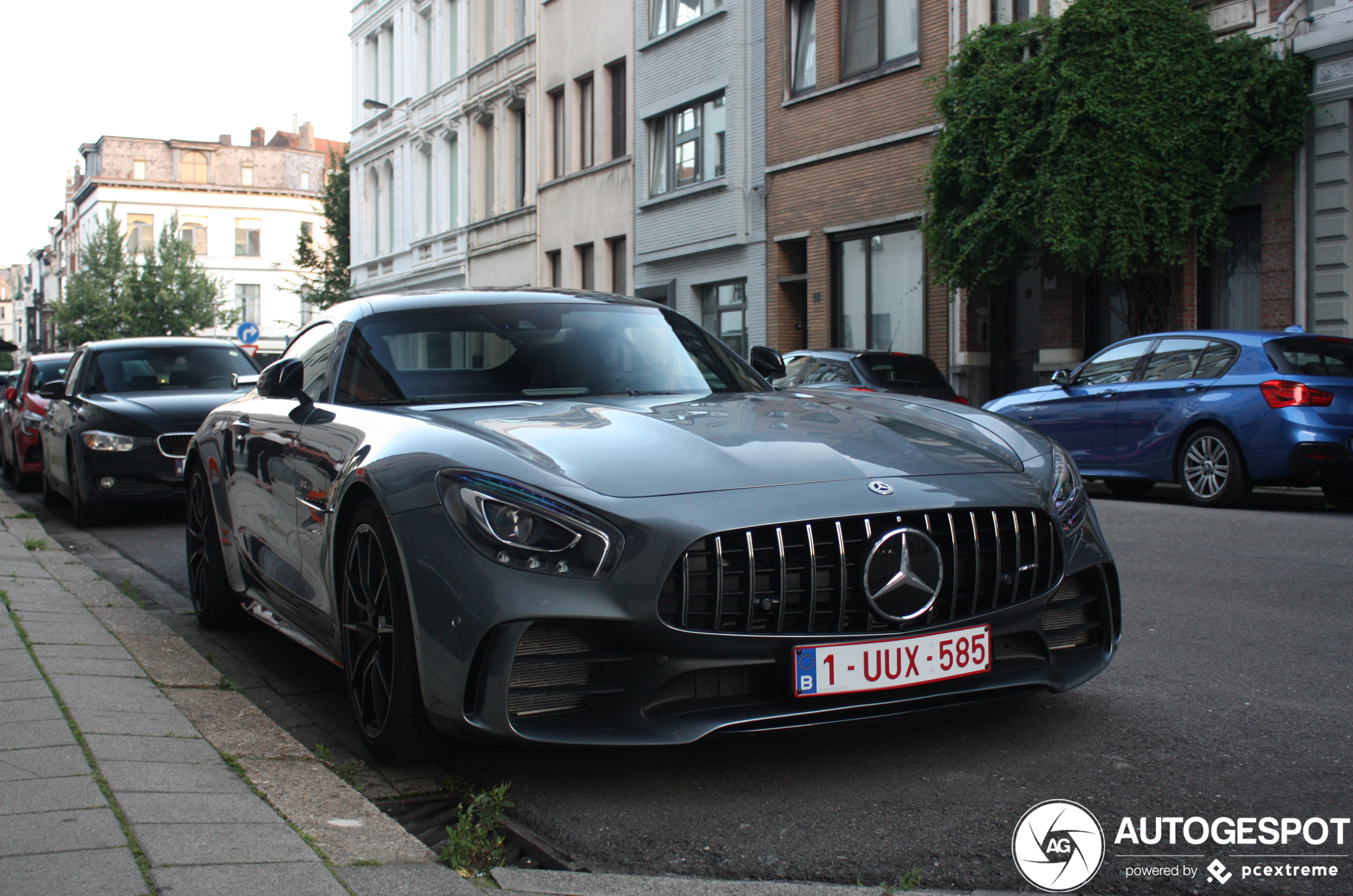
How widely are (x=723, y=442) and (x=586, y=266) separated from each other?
28437 mm

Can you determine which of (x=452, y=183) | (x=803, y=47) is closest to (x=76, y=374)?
(x=803, y=47)

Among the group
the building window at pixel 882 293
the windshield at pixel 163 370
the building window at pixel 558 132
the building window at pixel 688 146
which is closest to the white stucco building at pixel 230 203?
the building window at pixel 558 132

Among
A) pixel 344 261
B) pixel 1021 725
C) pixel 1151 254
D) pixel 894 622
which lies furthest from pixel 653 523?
pixel 344 261

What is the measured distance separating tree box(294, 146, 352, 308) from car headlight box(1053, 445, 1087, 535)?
5087cm

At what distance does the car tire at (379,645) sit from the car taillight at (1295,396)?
29.8ft

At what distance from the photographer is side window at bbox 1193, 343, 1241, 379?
11.5 meters

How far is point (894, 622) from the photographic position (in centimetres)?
338

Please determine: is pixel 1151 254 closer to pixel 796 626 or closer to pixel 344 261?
pixel 796 626

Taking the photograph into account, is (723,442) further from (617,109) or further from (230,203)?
(230,203)

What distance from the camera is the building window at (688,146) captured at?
85.7 feet

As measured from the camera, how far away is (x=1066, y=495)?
391 centimetres

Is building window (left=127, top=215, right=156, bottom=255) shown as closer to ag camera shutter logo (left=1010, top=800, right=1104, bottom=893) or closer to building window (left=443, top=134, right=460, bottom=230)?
building window (left=443, top=134, right=460, bottom=230)

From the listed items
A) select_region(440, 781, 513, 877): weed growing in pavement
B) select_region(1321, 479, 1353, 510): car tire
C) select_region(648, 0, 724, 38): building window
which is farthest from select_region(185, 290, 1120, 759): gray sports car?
select_region(648, 0, 724, 38): building window

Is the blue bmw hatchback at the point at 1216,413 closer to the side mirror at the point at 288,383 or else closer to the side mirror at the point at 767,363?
the side mirror at the point at 767,363
